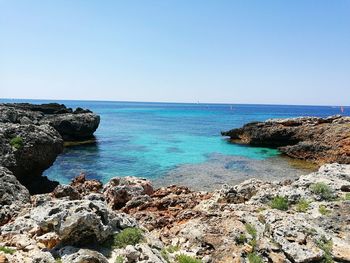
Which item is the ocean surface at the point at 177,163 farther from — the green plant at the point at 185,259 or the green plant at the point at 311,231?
the green plant at the point at 185,259

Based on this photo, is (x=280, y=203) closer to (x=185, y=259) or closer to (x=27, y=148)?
(x=185, y=259)

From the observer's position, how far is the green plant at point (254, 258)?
32.3 feet

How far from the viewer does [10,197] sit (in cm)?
1418

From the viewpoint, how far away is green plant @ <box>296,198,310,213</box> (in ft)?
43.9

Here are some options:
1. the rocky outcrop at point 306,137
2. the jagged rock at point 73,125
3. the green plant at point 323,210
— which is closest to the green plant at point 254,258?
the green plant at point 323,210

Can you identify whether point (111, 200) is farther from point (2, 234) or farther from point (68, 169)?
point (68, 169)

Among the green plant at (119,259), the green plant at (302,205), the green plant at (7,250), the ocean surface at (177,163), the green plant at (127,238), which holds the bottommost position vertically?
the ocean surface at (177,163)

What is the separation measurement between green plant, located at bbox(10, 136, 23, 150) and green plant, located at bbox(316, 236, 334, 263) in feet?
60.1

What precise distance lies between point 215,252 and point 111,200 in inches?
414

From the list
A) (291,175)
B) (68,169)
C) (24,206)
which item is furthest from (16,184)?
(291,175)

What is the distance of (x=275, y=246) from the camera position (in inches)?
413

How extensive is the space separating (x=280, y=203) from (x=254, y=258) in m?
4.42

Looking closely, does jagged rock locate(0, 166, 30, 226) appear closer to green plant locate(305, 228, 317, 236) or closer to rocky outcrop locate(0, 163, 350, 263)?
rocky outcrop locate(0, 163, 350, 263)

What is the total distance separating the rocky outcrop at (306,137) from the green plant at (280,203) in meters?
28.7
